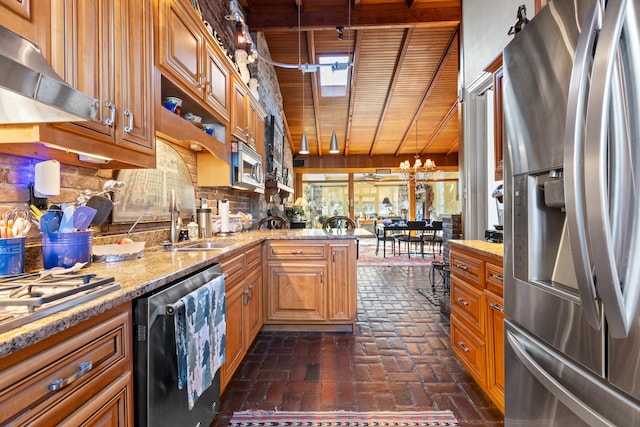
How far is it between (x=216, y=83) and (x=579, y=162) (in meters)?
2.41

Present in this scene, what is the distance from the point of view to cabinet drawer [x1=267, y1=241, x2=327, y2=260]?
286cm

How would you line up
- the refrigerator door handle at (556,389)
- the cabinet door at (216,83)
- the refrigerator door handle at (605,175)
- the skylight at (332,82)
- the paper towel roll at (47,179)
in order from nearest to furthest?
1. the refrigerator door handle at (605,175)
2. the refrigerator door handle at (556,389)
3. the paper towel roll at (47,179)
4. the cabinet door at (216,83)
5. the skylight at (332,82)

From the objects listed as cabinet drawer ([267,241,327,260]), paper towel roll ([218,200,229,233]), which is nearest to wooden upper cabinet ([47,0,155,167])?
paper towel roll ([218,200,229,233])

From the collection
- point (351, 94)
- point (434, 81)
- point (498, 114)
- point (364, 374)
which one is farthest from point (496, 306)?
point (351, 94)

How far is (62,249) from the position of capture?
48.3 inches

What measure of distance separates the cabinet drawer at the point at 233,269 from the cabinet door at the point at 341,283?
958mm

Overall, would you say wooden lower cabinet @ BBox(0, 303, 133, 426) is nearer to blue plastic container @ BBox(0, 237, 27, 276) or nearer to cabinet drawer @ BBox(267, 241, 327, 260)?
blue plastic container @ BBox(0, 237, 27, 276)

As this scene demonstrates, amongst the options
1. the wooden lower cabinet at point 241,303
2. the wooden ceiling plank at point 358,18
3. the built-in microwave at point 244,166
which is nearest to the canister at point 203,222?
the built-in microwave at point 244,166

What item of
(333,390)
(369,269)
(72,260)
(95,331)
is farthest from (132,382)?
(369,269)

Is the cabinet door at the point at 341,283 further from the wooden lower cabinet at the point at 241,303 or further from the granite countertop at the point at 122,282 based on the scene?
the granite countertop at the point at 122,282

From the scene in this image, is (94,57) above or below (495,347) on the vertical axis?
above

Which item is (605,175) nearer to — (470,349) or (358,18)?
(470,349)

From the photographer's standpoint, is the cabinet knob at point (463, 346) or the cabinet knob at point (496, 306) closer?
the cabinet knob at point (496, 306)

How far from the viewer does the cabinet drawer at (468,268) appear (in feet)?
5.88
